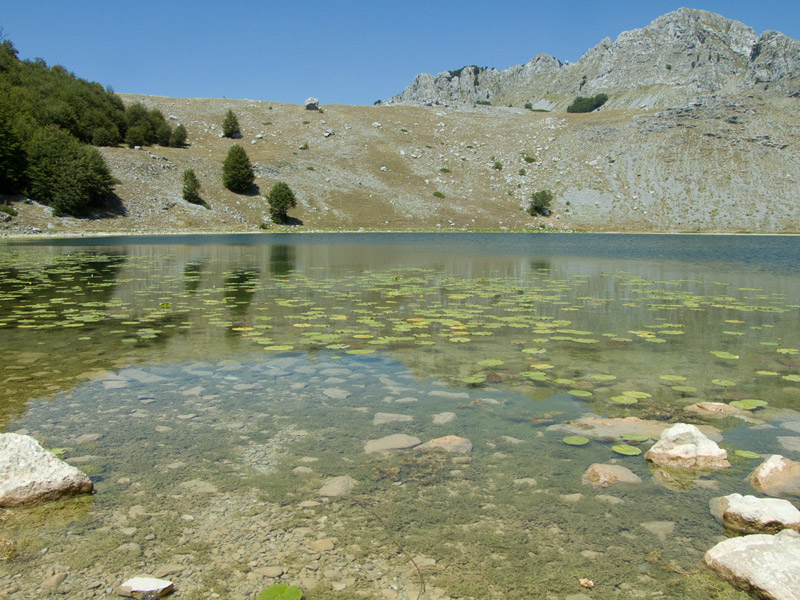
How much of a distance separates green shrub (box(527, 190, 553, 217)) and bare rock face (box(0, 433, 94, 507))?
7337 cm

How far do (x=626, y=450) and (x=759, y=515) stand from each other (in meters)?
1.27

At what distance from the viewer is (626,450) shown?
456 cm

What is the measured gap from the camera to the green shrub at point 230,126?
8338 centimetres

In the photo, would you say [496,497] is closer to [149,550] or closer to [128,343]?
[149,550]

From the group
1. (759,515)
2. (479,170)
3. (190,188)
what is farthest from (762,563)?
(479,170)

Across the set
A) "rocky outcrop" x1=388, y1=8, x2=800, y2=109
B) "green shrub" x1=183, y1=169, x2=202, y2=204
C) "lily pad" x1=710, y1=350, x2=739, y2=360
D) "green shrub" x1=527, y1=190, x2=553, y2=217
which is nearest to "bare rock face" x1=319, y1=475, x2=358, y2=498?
"lily pad" x1=710, y1=350, x2=739, y2=360

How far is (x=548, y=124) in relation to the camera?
94562 millimetres

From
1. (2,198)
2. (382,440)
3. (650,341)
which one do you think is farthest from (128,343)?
(2,198)

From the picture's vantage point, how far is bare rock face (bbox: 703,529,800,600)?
2.72 m

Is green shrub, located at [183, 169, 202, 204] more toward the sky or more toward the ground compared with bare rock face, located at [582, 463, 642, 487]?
more toward the sky

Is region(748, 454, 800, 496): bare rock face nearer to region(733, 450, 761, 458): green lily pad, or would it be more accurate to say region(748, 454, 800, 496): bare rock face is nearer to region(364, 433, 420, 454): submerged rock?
region(733, 450, 761, 458): green lily pad

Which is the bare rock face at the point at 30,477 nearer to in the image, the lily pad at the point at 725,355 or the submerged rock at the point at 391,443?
the submerged rock at the point at 391,443

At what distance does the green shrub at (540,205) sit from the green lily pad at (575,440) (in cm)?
7137

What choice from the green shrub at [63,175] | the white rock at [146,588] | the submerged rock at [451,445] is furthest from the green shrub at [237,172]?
the white rock at [146,588]
